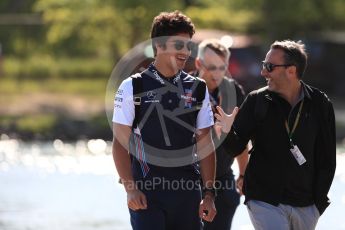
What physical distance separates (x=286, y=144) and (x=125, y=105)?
1.10 m

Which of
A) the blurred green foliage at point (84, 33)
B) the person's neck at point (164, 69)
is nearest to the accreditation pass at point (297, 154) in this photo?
the person's neck at point (164, 69)

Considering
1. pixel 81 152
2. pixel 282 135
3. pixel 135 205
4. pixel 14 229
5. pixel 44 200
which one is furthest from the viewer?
pixel 81 152

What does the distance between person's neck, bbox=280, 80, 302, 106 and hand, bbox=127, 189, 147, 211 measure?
3.91 feet

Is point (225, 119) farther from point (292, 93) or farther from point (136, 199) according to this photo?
point (136, 199)

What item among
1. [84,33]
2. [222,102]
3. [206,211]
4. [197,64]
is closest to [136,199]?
[206,211]

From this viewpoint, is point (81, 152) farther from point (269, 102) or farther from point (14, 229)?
point (269, 102)

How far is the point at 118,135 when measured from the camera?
5559mm

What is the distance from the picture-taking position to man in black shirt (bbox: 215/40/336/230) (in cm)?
594

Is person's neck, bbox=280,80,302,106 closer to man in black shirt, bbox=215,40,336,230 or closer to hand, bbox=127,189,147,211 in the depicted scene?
man in black shirt, bbox=215,40,336,230

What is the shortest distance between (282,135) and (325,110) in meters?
0.34

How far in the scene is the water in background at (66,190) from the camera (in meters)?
11.0

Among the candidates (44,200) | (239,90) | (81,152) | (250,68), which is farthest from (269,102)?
(250,68)

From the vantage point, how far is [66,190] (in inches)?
552

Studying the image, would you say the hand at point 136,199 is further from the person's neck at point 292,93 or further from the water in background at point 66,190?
the water in background at point 66,190
